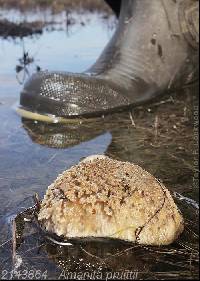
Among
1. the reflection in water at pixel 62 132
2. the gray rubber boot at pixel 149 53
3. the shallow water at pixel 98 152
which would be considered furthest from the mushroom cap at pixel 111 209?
the gray rubber boot at pixel 149 53

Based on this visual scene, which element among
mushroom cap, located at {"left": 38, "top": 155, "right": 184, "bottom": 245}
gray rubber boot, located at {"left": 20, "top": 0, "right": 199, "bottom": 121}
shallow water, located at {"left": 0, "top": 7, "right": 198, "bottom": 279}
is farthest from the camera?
gray rubber boot, located at {"left": 20, "top": 0, "right": 199, "bottom": 121}

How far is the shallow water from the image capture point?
1.51 metres

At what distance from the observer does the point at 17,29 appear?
250 inches

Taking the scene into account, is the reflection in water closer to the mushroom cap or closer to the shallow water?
the shallow water

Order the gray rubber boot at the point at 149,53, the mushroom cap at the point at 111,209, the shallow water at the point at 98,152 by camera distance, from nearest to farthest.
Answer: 1. the shallow water at the point at 98,152
2. the mushroom cap at the point at 111,209
3. the gray rubber boot at the point at 149,53

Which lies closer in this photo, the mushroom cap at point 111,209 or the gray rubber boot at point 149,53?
the mushroom cap at point 111,209

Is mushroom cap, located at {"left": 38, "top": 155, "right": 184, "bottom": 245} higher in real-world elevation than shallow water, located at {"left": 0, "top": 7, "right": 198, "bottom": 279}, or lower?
higher

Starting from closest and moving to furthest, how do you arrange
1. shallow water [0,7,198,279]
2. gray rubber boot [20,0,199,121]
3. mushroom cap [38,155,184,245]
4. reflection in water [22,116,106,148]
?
shallow water [0,7,198,279] → mushroom cap [38,155,184,245] → reflection in water [22,116,106,148] → gray rubber boot [20,0,199,121]

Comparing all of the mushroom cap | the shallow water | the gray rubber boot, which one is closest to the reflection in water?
the shallow water

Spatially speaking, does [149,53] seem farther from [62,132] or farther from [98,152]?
[98,152]

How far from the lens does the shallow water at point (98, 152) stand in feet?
4.97

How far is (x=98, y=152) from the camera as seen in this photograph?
2531mm

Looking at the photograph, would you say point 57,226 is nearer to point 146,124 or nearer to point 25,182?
point 25,182

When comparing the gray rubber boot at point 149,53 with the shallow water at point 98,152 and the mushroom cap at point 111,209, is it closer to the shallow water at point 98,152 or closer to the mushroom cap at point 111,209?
the shallow water at point 98,152
